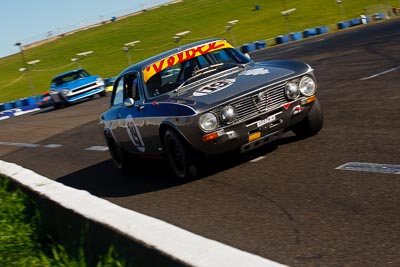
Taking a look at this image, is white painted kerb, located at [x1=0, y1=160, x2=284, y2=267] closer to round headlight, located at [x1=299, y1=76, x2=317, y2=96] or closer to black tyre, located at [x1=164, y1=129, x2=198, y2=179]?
black tyre, located at [x1=164, y1=129, x2=198, y2=179]

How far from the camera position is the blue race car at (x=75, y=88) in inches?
1113

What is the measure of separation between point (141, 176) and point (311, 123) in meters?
2.36

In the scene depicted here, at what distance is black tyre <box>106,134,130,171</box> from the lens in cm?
971

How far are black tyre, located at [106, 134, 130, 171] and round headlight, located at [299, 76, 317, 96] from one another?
2.87 meters

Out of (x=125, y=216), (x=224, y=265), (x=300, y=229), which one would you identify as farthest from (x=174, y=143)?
(x=224, y=265)

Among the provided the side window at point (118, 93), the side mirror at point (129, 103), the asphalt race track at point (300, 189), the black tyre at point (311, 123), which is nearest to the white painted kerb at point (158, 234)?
the asphalt race track at point (300, 189)

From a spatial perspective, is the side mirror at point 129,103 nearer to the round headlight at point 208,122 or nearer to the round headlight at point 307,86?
the round headlight at point 208,122

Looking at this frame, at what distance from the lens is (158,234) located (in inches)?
142

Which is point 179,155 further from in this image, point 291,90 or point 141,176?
point 141,176

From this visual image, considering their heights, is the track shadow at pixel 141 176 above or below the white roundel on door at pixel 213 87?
below

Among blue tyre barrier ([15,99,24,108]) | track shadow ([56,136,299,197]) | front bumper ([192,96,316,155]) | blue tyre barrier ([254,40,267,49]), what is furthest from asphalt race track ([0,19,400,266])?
blue tyre barrier ([254,40,267,49])

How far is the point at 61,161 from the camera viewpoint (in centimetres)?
1263

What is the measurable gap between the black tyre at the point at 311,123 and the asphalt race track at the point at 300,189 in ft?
0.49

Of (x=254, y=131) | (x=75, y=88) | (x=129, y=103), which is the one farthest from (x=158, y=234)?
(x=75, y=88)
